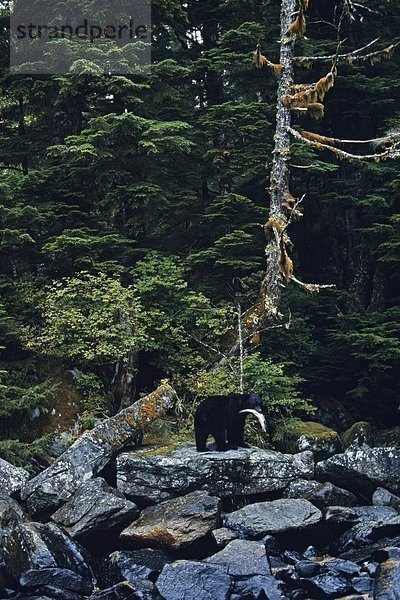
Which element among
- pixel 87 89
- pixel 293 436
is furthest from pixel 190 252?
pixel 293 436

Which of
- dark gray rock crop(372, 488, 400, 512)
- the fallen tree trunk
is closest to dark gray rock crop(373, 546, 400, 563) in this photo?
dark gray rock crop(372, 488, 400, 512)

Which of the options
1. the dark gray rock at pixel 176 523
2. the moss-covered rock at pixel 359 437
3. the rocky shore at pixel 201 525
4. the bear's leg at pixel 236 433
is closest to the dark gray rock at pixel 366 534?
the rocky shore at pixel 201 525

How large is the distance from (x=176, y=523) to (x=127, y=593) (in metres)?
1.68

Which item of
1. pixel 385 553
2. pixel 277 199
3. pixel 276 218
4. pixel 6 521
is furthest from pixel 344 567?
pixel 277 199

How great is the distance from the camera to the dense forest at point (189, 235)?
1488 cm

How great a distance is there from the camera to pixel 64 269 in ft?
55.3

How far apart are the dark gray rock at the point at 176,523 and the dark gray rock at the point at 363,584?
210 cm

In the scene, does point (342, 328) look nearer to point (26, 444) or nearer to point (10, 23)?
point (26, 444)

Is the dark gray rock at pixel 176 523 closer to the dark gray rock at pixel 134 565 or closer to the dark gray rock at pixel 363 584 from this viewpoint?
the dark gray rock at pixel 134 565

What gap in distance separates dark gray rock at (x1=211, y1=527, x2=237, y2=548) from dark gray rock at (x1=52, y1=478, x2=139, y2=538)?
126 centimetres

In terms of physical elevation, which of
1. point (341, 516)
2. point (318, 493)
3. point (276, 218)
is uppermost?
point (276, 218)

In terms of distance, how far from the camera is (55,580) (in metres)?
9.37

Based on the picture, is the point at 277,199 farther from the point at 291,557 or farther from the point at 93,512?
the point at 93,512

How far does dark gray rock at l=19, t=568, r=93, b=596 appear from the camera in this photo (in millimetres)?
9281
